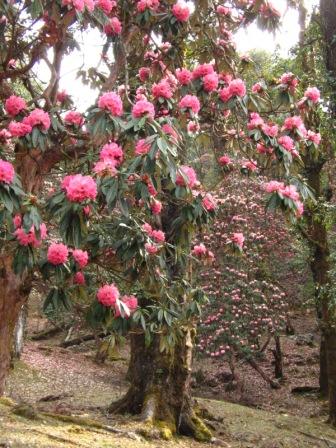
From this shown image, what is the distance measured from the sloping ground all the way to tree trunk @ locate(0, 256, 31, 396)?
1114mm

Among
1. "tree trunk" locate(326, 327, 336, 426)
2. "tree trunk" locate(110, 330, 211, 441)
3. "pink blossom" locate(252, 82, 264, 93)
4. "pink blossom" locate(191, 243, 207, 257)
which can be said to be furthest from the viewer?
"tree trunk" locate(326, 327, 336, 426)

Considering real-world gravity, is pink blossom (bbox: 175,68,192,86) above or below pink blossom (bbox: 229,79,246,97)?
above

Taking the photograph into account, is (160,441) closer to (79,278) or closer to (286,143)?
(79,278)

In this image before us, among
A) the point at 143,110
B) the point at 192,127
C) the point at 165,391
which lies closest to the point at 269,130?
the point at 192,127

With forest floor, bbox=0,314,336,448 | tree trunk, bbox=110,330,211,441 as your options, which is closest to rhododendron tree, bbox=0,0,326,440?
forest floor, bbox=0,314,336,448

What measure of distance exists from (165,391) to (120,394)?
3.95 metres

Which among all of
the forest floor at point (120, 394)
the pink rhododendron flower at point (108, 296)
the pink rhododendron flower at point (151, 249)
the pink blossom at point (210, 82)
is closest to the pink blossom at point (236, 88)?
the pink blossom at point (210, 82)

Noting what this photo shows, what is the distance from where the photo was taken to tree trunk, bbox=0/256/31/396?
354 cm

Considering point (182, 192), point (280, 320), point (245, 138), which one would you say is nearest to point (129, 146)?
point (182, 192)

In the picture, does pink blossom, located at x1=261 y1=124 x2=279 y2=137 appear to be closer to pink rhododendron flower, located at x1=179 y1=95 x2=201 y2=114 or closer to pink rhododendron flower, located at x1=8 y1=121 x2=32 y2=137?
pink rhododendron flower, located at x1=179 y1=95 x2=201 y2=114

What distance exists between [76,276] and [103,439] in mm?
2518

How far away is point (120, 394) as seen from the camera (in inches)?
407

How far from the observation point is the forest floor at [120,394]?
5.39 meters

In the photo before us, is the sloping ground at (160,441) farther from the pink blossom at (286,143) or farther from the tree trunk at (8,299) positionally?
the pink blossom at (286,143)
